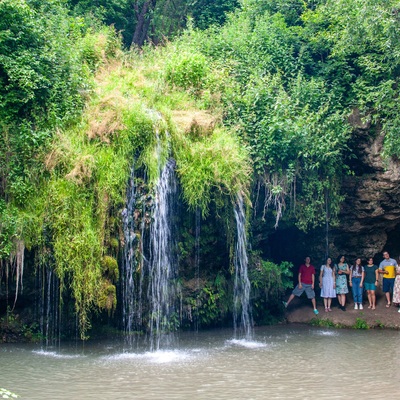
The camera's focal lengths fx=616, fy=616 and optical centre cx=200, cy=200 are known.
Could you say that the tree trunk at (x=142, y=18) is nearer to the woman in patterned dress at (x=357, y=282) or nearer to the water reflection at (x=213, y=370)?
the woman in patterned dress at (x=357, y=282)

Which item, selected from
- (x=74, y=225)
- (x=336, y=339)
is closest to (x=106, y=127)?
(x=74, y=225)

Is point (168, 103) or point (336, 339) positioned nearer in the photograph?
point (336, 339)

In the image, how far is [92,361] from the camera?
11.0 meters

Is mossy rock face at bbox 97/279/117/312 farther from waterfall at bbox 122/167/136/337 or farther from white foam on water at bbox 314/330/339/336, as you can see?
white foam on water at bbox 314/330/339/336

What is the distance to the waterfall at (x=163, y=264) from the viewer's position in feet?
42.4

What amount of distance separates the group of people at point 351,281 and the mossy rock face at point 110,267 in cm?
603

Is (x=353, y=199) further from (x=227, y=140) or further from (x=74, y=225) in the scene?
(x=74, y=225)

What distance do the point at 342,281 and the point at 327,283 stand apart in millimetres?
415

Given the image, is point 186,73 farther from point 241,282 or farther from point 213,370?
point 213,370

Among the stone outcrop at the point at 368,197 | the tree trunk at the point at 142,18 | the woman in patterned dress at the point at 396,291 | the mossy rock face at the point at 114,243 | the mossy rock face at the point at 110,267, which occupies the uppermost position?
the tree trunk at the point at 142,18

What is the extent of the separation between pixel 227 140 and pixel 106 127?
2858 millimetres

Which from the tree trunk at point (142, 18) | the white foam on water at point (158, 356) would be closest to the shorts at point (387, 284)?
the white foam on water at point (158, 356)

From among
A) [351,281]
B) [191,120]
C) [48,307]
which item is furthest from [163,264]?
[351,281]

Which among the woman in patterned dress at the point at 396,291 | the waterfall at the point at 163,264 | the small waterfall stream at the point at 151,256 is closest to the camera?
the small waterfall stream at the point at 151,256
